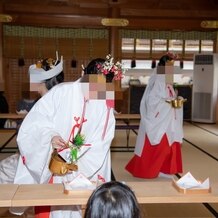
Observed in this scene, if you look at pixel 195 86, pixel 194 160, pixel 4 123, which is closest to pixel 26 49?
pixel 4 123

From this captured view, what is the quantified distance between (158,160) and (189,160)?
4.28 feet

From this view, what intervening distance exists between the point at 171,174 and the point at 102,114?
2.81 metres

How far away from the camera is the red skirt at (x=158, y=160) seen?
5.16m

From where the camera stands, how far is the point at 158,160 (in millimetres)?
5164

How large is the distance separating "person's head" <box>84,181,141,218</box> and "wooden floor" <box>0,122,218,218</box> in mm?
1813

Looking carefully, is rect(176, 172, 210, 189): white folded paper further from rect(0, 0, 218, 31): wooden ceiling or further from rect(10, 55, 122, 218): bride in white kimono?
rect(0, 0, 218, 31): wooden ceiling

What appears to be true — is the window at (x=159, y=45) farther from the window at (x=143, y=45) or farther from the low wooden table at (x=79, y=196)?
the low wooden table at (x=79, y=196)

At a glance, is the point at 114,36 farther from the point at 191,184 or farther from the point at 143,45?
the point at 191,184

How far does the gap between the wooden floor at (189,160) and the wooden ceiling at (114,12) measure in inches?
→ 123

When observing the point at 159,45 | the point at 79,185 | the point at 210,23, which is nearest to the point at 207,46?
the point at 210,23

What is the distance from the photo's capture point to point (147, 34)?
452 inches

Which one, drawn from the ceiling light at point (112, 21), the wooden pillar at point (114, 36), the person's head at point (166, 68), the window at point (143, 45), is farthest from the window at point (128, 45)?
the person's head at point (166, 68)

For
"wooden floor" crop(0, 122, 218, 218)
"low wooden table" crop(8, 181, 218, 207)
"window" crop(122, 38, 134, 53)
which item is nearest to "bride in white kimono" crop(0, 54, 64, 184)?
"low wooden table" crop(8, 181, 218, 207)

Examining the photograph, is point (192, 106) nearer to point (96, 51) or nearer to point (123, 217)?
point (96, 51)
